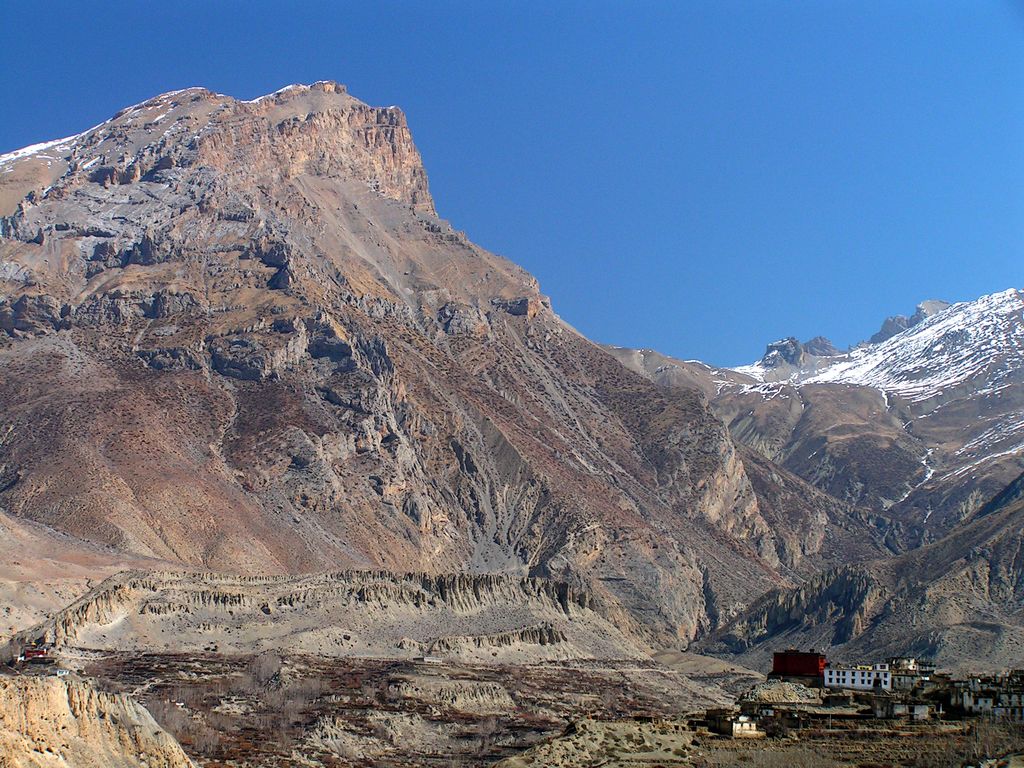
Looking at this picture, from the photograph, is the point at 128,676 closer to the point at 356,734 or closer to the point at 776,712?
the point at 356,734

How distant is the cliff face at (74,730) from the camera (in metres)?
69.4

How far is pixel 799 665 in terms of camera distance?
12406 cm

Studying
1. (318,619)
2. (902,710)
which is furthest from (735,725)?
(318,619)

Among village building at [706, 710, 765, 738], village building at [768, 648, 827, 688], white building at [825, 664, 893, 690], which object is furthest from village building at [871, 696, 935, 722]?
village building at [768, 648, 827, 688]

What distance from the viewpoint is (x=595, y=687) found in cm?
17088

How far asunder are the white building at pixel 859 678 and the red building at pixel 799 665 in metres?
3.12

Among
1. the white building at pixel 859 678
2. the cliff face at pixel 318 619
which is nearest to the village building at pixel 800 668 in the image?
the white building at pixel 859 678

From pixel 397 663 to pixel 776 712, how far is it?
7692 centimetres

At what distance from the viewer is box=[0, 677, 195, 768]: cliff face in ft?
228

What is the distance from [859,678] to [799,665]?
471 inches

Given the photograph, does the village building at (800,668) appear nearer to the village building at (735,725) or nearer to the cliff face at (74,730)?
the village building at (735,725)

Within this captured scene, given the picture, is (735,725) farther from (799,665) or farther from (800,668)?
(799,665)

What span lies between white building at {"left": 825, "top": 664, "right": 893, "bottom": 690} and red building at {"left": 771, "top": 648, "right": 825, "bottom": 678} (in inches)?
123

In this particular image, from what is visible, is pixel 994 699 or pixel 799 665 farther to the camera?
pixel 799 665
